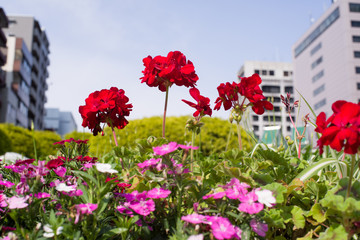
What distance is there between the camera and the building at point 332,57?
154ft

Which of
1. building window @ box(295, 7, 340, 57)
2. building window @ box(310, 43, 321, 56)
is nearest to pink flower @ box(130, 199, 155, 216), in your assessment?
building window @ box(295, 7, 340, 57)

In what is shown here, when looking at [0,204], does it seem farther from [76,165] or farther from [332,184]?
[332,184]

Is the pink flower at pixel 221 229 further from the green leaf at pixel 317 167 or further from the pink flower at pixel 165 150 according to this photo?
the green leaf at pixel 317 167

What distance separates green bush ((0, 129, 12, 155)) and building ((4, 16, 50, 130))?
30.3 m

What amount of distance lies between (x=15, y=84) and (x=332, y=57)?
45.6 m

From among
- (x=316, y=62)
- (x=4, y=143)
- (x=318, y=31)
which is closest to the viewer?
(x=4, y=143)

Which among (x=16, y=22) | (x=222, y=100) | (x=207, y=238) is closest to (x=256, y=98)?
(x=222, y=100)

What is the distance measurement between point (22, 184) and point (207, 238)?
2.33 feet

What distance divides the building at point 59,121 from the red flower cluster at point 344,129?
88.2m

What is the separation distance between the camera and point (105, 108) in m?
1.85

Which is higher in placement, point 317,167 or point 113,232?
point 317,167

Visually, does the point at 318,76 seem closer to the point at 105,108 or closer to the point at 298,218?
the point at 105,108

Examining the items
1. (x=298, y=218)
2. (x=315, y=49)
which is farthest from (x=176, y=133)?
(x=315, y=49)

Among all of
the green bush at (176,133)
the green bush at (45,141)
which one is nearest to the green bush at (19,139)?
the green bush at (45,141)
